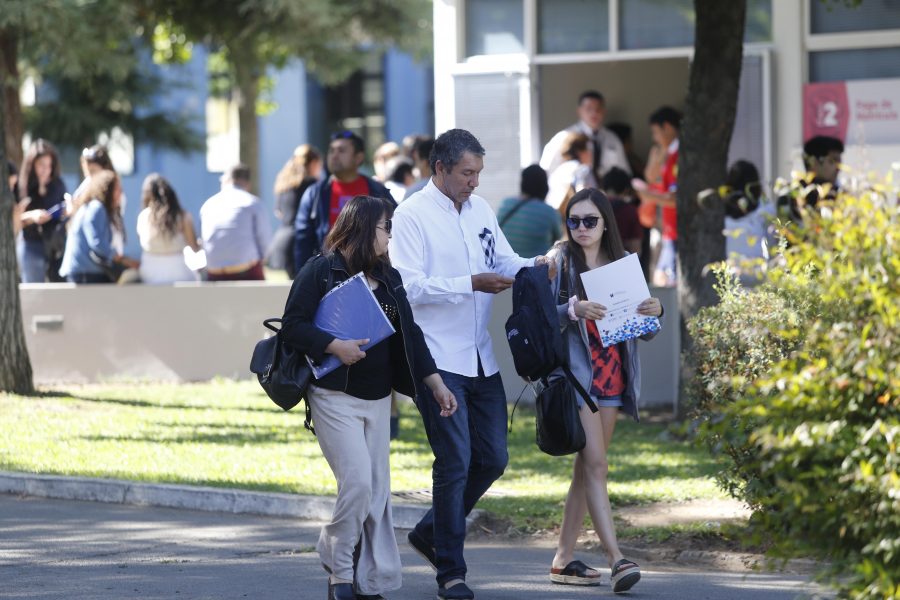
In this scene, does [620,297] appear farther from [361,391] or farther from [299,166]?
[299,166]

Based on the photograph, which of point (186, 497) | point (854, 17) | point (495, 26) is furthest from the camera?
point (495, 26)

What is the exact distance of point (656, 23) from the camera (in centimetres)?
1441

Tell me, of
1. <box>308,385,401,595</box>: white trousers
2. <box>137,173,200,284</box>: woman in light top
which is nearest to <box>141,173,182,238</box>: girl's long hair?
<box>137,173,200,284</box>: woman in light top

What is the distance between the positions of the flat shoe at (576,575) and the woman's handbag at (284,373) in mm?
1552

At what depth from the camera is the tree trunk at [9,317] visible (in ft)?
42.6

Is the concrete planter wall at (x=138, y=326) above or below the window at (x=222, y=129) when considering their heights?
below

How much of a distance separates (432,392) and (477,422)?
1.51 feet

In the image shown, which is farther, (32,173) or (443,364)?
(32,173)

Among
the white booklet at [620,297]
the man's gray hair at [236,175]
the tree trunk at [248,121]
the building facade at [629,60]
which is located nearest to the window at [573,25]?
the building facade at [629,60]

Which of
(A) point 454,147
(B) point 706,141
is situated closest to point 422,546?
(A) point 454,147

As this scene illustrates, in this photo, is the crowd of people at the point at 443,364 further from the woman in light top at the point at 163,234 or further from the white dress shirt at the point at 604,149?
the woman in light top at the point at 163,234

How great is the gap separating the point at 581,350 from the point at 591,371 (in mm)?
109

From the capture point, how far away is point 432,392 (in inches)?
262

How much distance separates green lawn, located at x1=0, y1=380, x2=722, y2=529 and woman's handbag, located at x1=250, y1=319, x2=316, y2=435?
263cm
